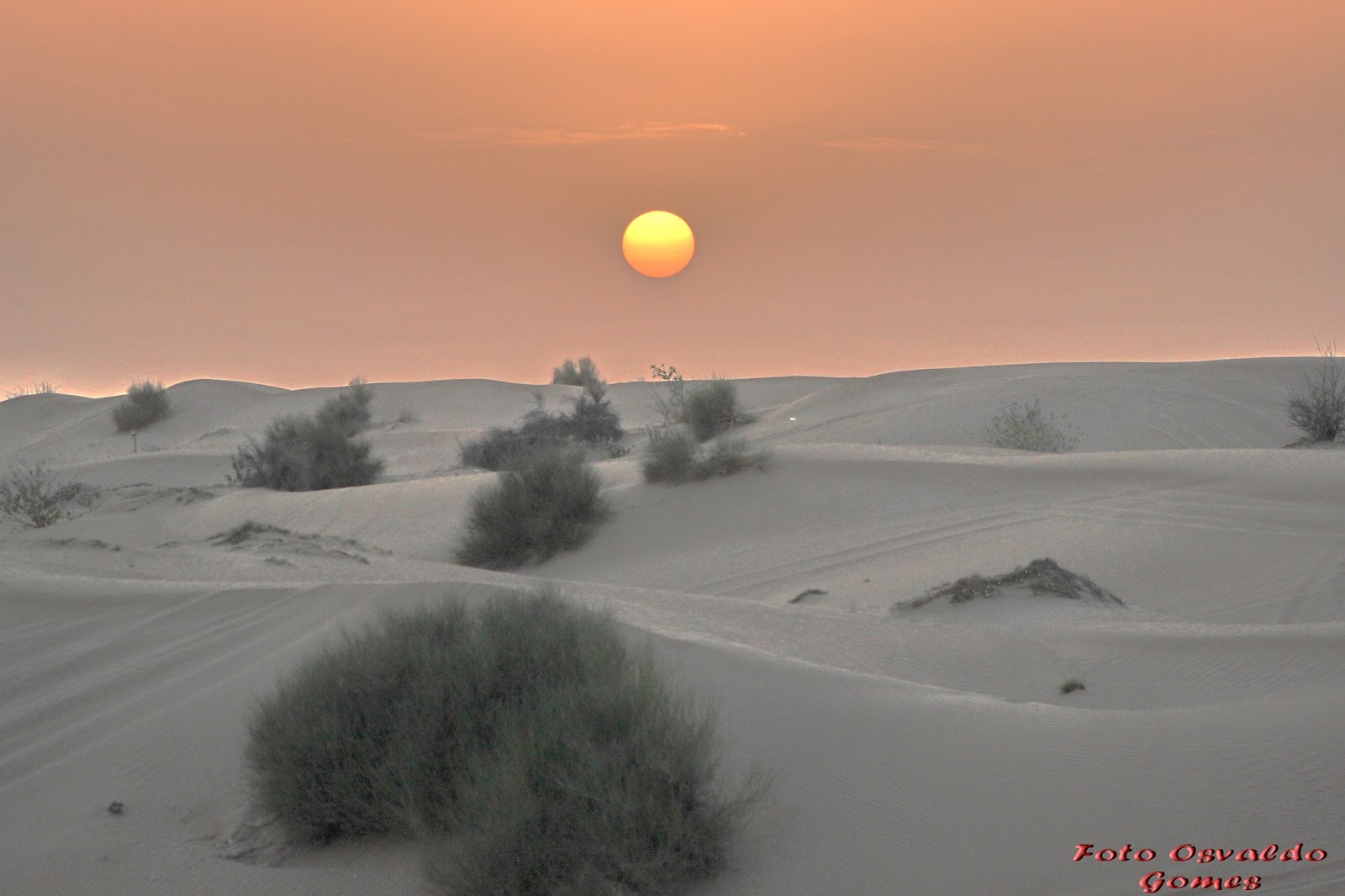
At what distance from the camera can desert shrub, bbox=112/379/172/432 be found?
162ft

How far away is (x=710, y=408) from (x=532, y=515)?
12.4 meters

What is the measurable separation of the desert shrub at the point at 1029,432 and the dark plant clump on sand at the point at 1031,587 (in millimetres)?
13838

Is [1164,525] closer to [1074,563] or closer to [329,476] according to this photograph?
[1074,563]

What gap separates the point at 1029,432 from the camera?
25422mm

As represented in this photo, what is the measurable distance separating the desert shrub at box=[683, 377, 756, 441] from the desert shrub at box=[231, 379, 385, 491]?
25.0ft

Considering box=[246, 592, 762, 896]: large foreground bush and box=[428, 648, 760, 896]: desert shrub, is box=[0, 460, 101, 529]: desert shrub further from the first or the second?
box=[428, 648, 760, 896]: desert shrub

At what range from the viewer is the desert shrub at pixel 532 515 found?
17.4 m

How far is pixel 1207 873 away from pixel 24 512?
2117cm

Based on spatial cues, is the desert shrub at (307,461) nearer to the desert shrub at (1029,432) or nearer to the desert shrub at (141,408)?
the desert shrub at (1029,432)

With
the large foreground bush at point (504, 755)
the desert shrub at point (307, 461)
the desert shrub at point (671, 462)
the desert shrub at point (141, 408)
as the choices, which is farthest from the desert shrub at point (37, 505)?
the desert shrub at point (141, 408)

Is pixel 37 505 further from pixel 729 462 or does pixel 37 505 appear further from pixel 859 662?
pixel 859 662

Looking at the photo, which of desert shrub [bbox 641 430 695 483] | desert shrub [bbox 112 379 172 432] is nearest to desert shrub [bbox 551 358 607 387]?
desert shrub [bbox 112 379 172 432]

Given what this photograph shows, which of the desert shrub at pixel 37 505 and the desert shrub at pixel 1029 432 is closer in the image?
the desert shrub at pixel 37 505

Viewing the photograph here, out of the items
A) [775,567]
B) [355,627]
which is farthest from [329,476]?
[355,627]
